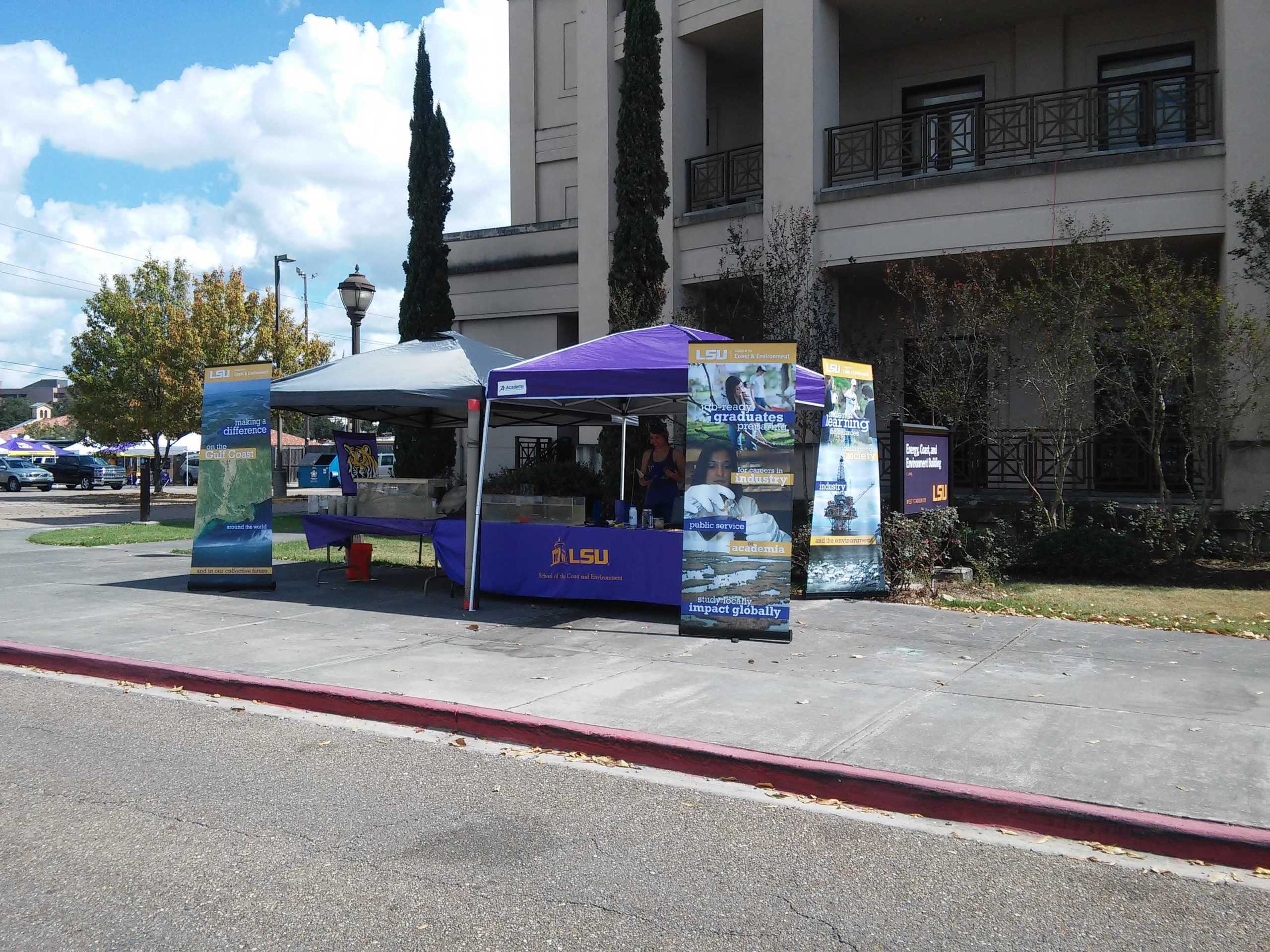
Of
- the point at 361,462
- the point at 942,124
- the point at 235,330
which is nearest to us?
the point at 361,462

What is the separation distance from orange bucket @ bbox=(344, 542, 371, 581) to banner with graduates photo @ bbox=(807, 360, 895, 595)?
5716mm

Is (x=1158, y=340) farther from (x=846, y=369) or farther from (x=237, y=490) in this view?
(x=237, y=490)

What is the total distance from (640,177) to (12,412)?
149 m

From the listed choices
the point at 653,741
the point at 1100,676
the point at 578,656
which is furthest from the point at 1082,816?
the point at 578,656

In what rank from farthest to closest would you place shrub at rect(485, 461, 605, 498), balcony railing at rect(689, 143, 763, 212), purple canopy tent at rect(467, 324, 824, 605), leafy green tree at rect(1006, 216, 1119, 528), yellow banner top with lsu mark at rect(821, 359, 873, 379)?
balcony railing at rect(689, 143, 763, 212) < shrub at rect(485, 461, 605, 498) < leafy green tree at rect(1006, 216, 1119, 528) < yellow banner top with lsu mark at rect(821, 359, 873, 379) < purple canopy tent at rect(467, 324, 824, 605)

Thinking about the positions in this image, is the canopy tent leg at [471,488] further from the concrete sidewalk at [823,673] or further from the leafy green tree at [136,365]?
the leafy green tree at [136,365]

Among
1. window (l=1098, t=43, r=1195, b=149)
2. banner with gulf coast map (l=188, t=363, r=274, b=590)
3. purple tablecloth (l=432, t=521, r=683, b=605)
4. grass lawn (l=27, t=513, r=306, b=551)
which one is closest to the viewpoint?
purple tablecloth (l=432, t=521, r=683, b=605)

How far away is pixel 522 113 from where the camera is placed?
23.8 metres

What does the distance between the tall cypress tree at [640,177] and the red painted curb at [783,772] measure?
37.4 feet

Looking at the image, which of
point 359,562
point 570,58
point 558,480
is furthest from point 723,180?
point 359,562

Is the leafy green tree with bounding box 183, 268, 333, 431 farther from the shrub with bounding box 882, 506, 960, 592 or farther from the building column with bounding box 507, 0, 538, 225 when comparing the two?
the shrub with bounding box 882, 506, 960, 592

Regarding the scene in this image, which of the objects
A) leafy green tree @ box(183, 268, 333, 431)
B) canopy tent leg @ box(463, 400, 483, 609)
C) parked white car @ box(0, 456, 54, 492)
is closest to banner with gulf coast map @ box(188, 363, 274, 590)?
canopy tent leg @ box(463, 400, 483, 609)

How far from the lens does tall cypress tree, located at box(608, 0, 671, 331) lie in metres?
18.1

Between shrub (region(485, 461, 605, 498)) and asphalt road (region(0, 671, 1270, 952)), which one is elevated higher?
shrub (region(485, 461, 605, 498))
